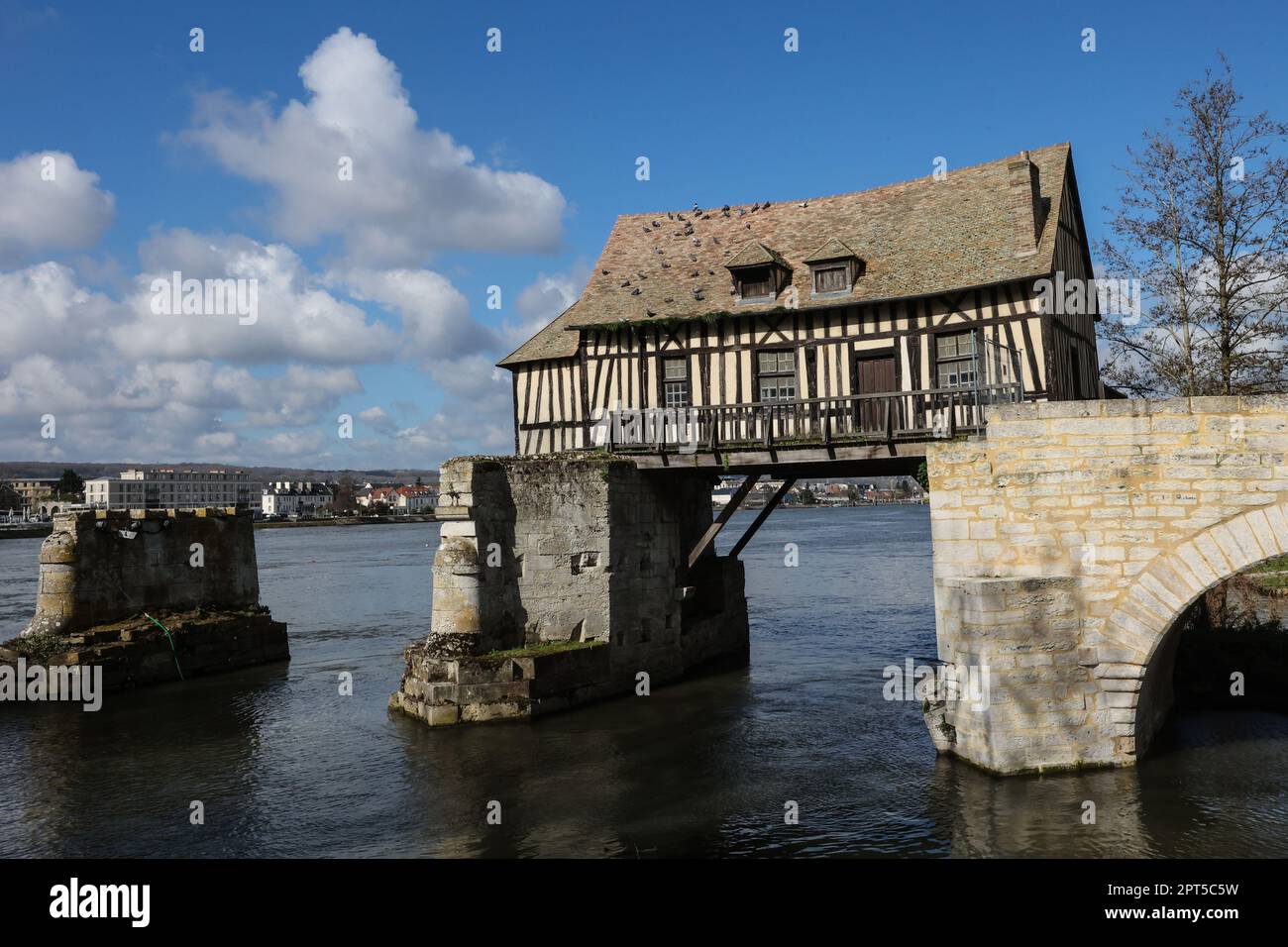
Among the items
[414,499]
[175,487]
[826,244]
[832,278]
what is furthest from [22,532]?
[832,278]

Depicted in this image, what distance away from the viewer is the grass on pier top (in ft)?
45.6

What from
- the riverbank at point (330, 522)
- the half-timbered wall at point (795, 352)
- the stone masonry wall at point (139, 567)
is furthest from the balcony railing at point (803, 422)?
the riverbank at point (330, 522)

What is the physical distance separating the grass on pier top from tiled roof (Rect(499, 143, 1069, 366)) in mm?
5893

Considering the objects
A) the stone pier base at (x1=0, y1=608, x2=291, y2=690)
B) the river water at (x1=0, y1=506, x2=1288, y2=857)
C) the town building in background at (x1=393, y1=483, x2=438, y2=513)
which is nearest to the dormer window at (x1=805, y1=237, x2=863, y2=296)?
the river water at (x1=0, y1=506, x2=1288, y2=857)

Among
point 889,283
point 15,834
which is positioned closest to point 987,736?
point 889,283

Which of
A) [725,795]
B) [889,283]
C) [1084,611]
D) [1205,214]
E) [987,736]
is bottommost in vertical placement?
[725,795]

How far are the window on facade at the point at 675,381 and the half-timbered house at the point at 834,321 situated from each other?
3cm

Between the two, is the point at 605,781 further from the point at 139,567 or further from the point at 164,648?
the point at 139,567

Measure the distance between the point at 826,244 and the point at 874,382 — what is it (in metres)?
2.72
